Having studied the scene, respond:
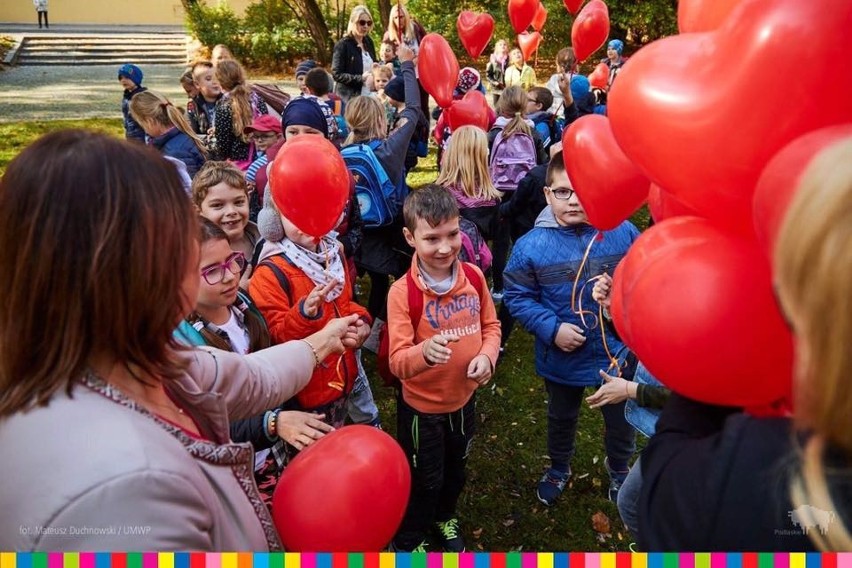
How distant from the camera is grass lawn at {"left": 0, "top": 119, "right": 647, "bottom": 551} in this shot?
316 cm

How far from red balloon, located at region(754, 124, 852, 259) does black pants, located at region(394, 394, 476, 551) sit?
198 centimetres

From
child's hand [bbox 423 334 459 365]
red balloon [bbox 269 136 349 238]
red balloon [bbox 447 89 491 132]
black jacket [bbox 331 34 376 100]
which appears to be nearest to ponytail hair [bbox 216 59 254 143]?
red balloon [bbox 447 89 491 132]

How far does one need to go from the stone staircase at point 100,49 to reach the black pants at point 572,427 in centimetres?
2035

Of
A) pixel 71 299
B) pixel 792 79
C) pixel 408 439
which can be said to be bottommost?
pixel 408 439

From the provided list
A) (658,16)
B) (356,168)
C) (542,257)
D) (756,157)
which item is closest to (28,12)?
(658,16)

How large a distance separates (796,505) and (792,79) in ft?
2.12

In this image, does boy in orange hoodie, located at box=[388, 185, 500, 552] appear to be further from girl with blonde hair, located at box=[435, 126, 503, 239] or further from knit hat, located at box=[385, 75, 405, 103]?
knit hat, located at box=[385, 75, 405, 103]

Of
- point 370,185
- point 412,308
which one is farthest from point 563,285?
point 370,185

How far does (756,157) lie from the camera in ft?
3.50

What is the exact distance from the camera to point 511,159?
17.3 ft

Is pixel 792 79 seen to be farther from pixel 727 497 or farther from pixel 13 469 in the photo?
pixel 13 469

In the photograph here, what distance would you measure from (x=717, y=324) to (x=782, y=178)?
10.6 inches

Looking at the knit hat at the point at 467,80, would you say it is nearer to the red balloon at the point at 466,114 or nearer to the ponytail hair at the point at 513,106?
the ponytail hair at the point at 513,106

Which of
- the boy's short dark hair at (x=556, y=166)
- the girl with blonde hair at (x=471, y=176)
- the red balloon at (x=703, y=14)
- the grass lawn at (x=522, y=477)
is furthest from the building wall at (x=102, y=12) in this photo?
the red balloon at (x=703, y=14)
